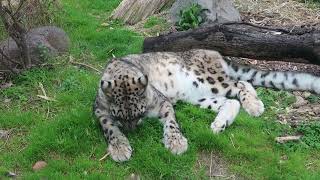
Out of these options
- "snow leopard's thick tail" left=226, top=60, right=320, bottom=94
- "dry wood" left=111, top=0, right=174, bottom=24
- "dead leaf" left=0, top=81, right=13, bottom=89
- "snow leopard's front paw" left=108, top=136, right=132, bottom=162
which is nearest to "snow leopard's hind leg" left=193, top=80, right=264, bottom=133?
"snow leopard's thick tail" left=226, top=60, right=320, bottom=94

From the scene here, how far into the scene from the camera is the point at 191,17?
9523 mm

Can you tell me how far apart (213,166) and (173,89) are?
5.25 ft

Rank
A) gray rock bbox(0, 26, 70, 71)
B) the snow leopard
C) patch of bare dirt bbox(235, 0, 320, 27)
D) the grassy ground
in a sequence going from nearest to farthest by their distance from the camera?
the grassy ground, the snow leopard, gray rock bbox(0, 26, 70, 71), patch of bare dirt bbox(235, 0, 320, 27)

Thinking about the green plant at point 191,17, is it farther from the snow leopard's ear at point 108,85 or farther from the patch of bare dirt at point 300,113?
the snow leopard's ear at point 108,85

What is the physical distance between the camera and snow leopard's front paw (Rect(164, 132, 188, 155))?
19.6 ft

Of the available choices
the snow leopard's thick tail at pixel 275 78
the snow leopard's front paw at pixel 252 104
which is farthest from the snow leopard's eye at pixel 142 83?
the snow leopard's thick tail at pixel 275 78

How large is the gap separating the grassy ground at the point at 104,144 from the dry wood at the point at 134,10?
2873 millimetres

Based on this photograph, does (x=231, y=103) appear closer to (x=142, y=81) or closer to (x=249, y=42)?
(x=249, y=42)

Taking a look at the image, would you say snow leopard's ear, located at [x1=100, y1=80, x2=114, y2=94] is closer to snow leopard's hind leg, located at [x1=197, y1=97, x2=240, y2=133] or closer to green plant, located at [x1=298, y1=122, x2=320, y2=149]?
snow leopard's hind leg, located at [x1=197, y1=97, x2=240, y2=133]

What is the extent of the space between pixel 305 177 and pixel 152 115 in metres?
1.91

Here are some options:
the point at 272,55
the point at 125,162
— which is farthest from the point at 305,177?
the point at 272,55

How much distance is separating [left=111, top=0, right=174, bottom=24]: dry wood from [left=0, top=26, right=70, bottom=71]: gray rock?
1.56 metres

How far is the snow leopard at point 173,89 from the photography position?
609cm

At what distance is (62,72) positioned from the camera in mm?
8164
